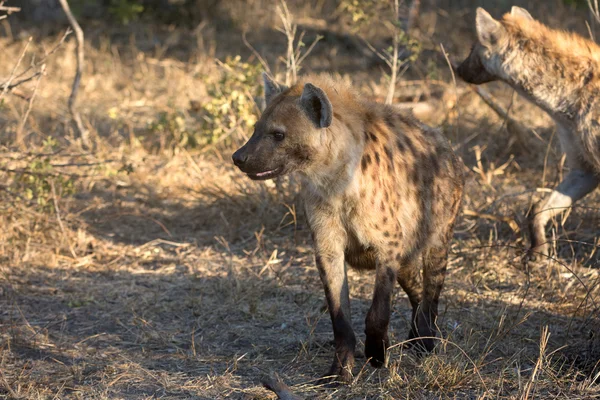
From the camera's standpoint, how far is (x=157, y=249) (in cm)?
543

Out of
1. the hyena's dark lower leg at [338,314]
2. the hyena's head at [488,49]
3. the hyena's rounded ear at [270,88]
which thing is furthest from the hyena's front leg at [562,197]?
the hyena's rounded ear at [270,88]

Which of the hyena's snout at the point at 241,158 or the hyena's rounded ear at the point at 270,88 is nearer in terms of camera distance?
the hyena's snout at the point at 241,158

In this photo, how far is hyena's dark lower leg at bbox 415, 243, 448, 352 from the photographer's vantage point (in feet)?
12.9

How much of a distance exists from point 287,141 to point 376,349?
921 mm

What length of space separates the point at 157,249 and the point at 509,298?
2.15m

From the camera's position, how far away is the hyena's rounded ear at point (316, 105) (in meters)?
3.33

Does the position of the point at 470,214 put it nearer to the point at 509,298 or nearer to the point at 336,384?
the point at 509,298

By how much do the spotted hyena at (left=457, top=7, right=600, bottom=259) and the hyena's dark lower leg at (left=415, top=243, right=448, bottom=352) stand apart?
1.12m

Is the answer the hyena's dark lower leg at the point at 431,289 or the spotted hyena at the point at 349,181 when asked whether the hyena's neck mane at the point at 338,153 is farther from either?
the hyena's dark lower leg at the point at 431,289

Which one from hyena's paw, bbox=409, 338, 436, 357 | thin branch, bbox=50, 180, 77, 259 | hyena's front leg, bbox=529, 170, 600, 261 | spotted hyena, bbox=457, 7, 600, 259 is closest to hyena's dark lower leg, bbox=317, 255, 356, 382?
hyena's paw, bbox=409, 338, 436, 357

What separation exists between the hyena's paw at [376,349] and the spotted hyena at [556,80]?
5.24 feet

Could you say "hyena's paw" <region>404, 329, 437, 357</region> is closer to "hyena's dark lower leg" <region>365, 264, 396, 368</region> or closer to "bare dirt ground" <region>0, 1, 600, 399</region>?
"bare dirt ground" <region>0, 1, 600, 399</region>

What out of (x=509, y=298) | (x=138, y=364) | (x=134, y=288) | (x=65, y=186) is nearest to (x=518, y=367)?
(x=509, y=298)

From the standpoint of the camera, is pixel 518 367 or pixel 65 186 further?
pixel 65 186
